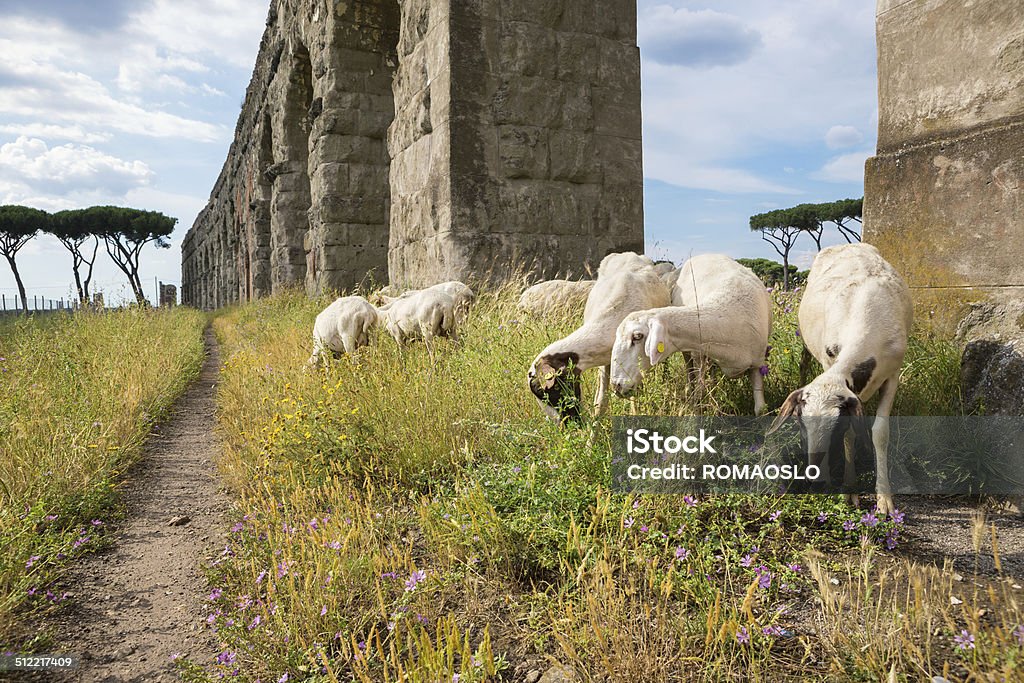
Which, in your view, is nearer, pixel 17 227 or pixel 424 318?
pixel 424 318

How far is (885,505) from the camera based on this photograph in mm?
2209

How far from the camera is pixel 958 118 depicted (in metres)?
3.28

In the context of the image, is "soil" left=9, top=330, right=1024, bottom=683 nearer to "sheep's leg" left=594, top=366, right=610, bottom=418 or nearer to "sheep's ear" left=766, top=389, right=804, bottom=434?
"sheep's ear" left=766, top=389, right=804, bottom=434

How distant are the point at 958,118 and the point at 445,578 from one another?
336 centimetres

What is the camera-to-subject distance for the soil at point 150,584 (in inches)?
90.6

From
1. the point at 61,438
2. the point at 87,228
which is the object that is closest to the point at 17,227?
the point at 87,228

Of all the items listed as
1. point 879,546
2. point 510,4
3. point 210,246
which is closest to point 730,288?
point 879,546

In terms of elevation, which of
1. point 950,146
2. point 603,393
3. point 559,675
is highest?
point 950,146

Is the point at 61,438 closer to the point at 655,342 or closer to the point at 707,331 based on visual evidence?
the point at 655,342

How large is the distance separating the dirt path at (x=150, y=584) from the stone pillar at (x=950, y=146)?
384cm

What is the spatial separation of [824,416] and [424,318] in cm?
296

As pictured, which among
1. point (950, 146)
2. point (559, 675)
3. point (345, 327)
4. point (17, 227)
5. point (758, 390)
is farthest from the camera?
point (17, 227)

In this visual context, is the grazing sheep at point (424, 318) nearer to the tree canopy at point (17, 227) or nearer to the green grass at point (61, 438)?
the green grass at point (61, 438)

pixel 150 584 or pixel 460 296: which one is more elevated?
pixel 460 296
